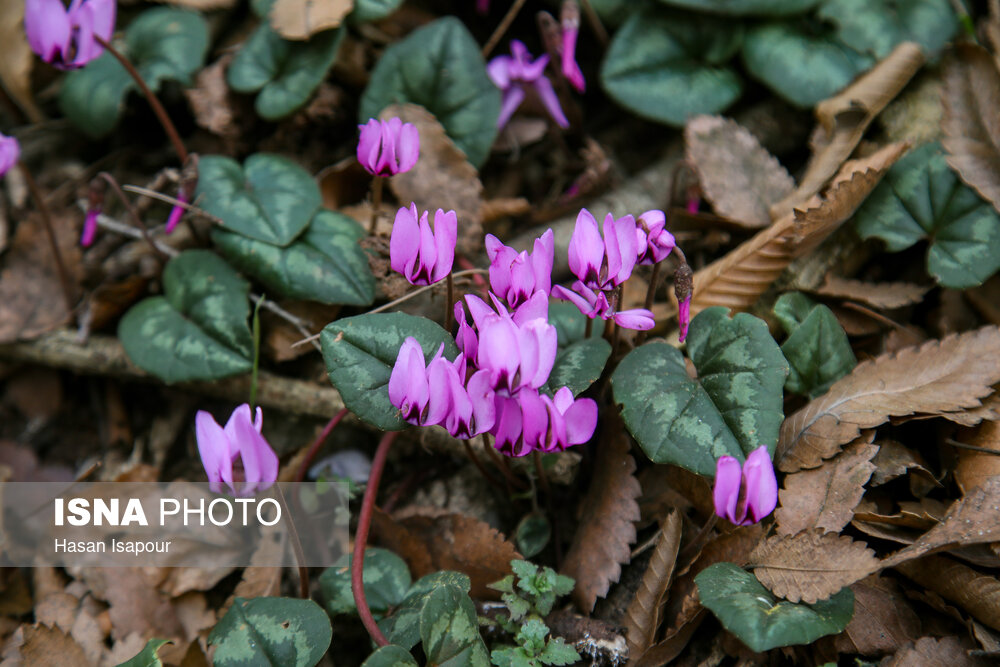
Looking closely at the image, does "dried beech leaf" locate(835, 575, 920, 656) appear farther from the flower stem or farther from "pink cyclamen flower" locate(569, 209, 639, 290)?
the flower stem

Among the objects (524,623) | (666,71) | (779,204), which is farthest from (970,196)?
(524,623)

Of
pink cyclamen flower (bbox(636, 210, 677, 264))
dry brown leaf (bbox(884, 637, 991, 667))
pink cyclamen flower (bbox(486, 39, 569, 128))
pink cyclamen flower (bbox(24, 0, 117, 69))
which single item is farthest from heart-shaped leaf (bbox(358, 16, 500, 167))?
dry brown leaf (bbox(884, 637, 991, 667))

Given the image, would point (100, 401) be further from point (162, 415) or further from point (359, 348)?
point (359, 348)

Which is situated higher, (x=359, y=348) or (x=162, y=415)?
(x=359, y=348)

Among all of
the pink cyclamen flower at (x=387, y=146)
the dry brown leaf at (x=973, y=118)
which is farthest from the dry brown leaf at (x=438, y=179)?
the dry brown leaf at (x=973, y=118)

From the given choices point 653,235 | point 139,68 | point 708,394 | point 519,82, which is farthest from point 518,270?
point 139,68

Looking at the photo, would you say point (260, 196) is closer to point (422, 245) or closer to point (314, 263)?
point (314, 263)

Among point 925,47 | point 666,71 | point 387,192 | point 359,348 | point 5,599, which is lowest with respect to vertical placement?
point 5,599
